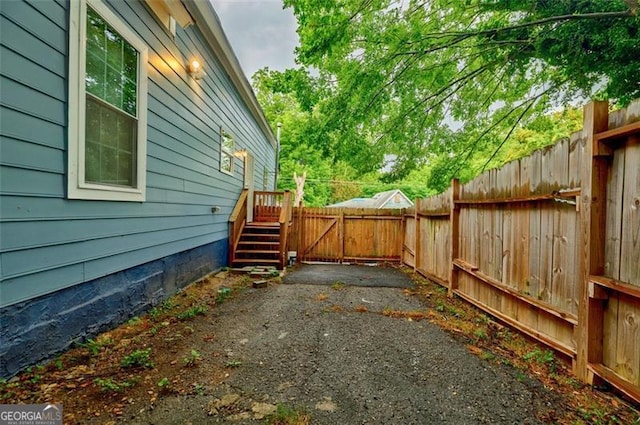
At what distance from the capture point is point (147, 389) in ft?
6.86

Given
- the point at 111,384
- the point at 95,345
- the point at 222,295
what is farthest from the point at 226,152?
the point at 111,384

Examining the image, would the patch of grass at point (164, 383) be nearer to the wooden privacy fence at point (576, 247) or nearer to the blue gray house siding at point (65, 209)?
the blue gray house siding at point (65, 209)

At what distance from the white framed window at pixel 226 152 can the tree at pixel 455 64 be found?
2.32 metres

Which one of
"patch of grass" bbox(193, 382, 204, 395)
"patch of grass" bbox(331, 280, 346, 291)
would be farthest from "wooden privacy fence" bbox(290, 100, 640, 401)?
"patch of grass" bbox(193, 382, 204, 395)

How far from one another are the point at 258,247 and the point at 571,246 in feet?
19.9

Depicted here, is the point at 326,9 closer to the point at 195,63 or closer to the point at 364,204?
the point at 195,63

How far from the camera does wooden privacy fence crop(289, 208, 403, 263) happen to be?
9195 mm

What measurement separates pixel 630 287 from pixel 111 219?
4257 millimetres

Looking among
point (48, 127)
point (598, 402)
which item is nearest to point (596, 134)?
point (598, 402)

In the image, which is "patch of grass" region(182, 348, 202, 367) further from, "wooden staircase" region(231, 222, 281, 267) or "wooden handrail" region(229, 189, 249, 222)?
"wooden handrail" region(229, 189, 249, 222)

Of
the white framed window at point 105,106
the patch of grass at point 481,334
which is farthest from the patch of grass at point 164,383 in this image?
the patch of grass at point 481,334

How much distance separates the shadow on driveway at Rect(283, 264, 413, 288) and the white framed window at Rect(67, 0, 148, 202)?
3630 mm

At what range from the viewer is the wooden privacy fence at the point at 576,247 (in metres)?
2.01

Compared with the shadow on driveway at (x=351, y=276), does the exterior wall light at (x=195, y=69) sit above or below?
above
